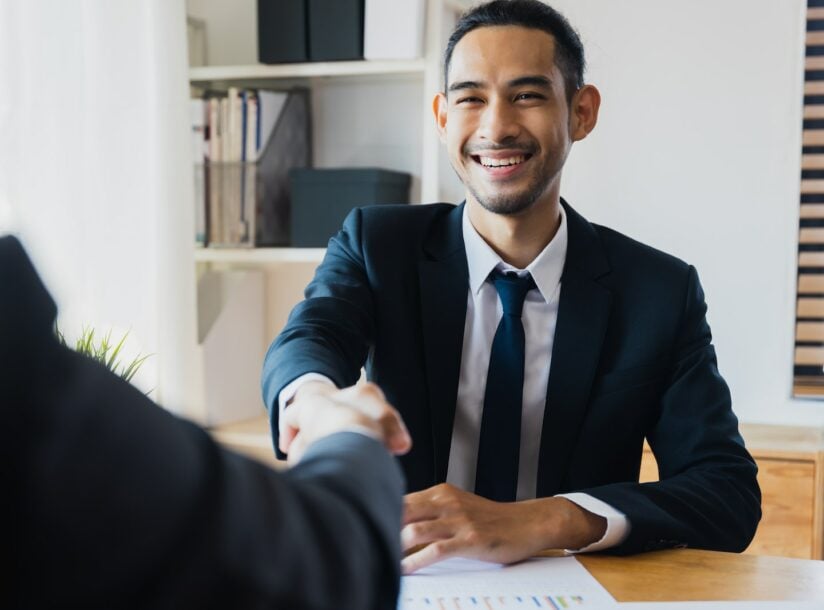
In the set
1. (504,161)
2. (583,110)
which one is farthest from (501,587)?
(583,110)

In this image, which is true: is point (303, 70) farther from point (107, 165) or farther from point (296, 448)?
point (296, 448)

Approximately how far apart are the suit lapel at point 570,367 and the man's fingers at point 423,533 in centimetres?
49

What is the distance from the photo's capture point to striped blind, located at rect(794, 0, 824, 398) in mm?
2662

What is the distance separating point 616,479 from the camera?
167 cm

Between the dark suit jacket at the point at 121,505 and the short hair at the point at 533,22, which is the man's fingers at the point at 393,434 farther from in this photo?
the short hair at the point at 533,22

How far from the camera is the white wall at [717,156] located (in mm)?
2664

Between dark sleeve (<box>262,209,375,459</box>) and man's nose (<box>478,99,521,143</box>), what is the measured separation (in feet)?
0.92

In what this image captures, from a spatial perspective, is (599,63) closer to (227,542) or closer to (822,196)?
(822,196)

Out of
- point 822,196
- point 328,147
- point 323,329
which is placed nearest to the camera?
point 323,329

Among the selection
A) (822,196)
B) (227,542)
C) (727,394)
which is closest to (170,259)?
(727,394)

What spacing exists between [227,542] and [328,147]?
2.66 meters


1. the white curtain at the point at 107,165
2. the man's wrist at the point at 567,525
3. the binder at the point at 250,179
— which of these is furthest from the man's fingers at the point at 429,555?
the binder at the point at 250,179

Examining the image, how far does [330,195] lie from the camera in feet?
8.87

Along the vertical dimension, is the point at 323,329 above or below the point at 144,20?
below
